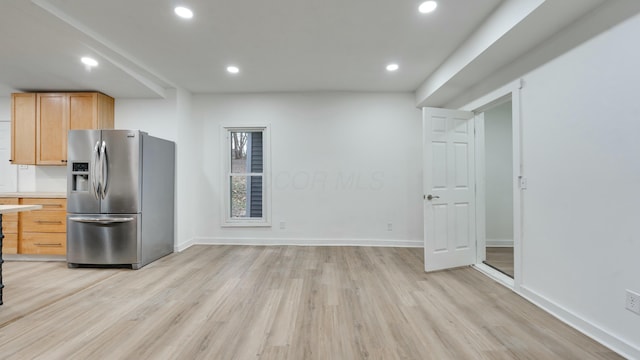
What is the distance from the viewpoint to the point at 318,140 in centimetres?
465

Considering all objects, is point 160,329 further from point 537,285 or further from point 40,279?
point 537,285

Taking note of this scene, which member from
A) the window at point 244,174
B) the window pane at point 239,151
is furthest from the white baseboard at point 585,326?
the window pane at point 239,151

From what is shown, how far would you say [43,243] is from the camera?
3666mm

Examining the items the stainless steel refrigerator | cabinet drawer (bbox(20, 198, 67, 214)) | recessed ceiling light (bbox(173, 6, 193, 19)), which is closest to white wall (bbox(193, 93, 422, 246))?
the stainless steel refrigerator

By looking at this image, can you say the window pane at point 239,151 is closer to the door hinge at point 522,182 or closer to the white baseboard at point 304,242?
the white baseboard at point 304,242

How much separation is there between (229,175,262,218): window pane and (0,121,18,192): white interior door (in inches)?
128

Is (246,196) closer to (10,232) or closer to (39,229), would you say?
(39,229)

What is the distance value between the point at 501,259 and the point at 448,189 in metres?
1.35

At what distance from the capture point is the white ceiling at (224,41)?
231 cm

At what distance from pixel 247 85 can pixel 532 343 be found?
436cm

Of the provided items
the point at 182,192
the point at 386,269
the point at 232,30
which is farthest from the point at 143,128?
the point at 386,269

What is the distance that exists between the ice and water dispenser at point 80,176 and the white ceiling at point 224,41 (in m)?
1.14

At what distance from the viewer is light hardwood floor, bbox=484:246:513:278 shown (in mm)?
3391

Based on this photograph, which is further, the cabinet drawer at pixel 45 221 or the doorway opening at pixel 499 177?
the doorway opening at pixel 499 177
